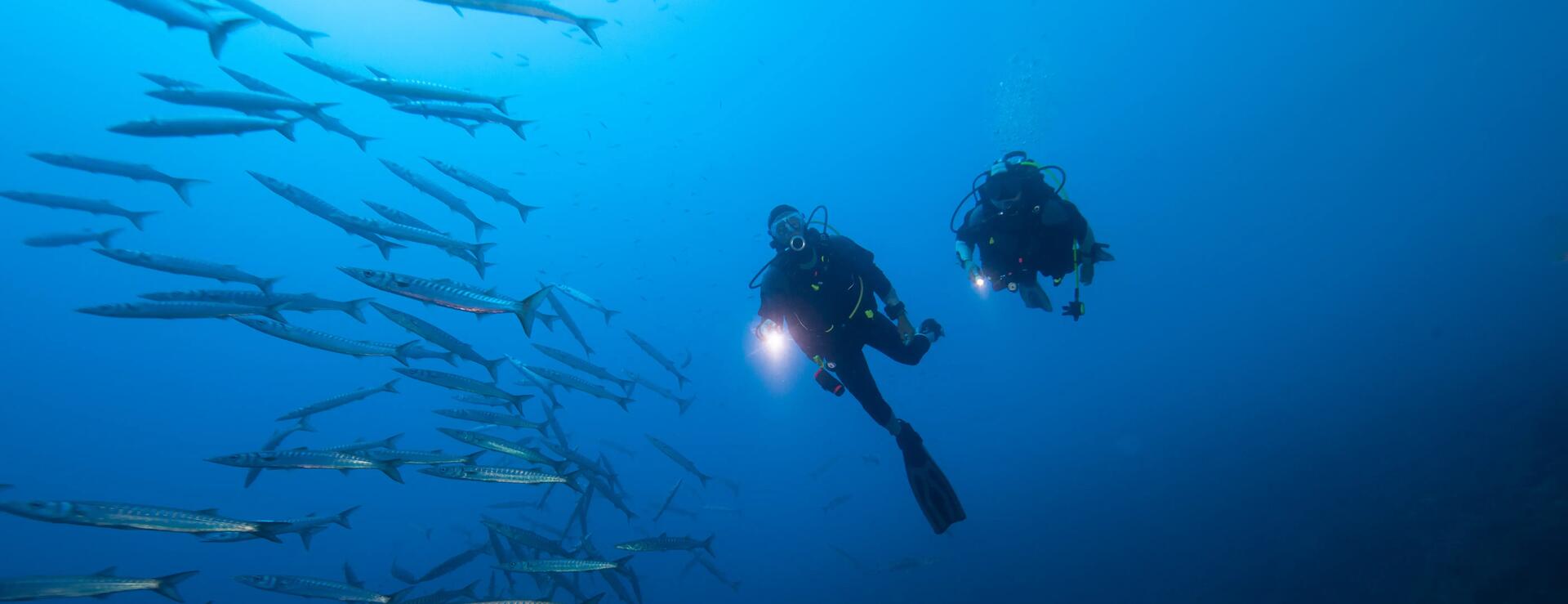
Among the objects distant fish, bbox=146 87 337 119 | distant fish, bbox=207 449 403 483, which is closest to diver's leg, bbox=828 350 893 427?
distant fish, bbox=207 449 403 483

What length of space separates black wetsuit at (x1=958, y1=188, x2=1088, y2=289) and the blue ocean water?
50 centimetres

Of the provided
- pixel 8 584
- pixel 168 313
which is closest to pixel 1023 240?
pixel 168 313

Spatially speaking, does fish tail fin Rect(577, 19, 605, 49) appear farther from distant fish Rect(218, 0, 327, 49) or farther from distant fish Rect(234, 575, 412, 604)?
distant fish Rect(234, 575, 412, 604)

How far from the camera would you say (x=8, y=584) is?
364 cm

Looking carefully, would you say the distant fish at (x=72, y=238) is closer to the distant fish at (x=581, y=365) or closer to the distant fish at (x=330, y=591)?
the distant fish at (x=581, y=365)

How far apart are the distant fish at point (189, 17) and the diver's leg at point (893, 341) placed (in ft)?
23.0

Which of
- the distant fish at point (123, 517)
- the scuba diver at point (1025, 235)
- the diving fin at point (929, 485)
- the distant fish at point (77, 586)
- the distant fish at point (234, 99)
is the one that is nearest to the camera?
the distant fish at point (123, 517)

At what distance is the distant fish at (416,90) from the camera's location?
546 cm

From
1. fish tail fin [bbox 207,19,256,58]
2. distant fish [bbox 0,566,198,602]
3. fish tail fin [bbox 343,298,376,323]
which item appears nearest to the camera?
distant fish [bbox 0,566,198,602]

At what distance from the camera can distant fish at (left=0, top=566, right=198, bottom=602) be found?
134 inches

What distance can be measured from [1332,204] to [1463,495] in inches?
2650

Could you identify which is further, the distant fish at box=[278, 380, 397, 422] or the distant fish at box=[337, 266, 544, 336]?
the distant fish at box=[278, 380, 397, 422]

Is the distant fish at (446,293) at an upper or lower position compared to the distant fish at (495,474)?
upper

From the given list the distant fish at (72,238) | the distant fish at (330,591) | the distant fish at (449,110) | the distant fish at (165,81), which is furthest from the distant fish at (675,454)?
the distant fish at (72,238)
